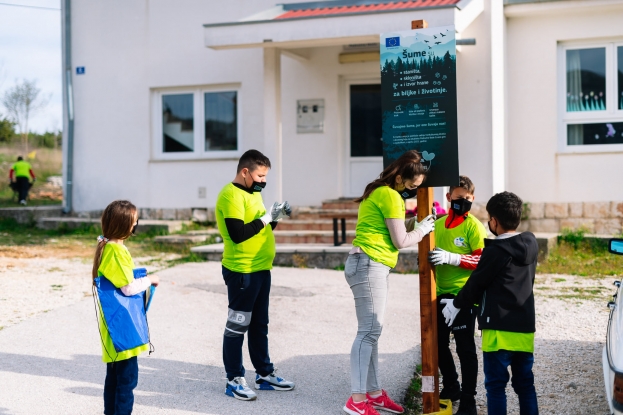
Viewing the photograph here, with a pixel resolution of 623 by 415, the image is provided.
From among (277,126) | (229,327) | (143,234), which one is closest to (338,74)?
(277,126)

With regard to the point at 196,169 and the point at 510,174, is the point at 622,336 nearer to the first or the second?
the point at 510,174

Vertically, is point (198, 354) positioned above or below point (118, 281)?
below

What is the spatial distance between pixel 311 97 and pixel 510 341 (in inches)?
381

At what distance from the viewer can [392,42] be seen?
4980 mm

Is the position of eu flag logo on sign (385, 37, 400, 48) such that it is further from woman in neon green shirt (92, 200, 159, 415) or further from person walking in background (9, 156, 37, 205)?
person walking in background (9, 156, 37, 205)

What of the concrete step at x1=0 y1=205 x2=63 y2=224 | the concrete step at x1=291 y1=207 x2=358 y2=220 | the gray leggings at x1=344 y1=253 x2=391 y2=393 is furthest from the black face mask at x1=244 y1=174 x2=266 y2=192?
the concrete step at x1=0 y1=205 x2=63 y2=224

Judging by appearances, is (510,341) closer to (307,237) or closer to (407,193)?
(407,193)

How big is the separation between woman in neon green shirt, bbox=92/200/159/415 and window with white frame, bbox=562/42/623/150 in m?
9.92

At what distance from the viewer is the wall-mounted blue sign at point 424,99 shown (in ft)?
15.9

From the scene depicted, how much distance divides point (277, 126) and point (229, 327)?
755 cm

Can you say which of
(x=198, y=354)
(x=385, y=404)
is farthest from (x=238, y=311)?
(x=198, y=354)

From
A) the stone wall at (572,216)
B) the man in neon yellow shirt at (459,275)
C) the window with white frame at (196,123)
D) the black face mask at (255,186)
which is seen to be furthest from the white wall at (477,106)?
the black face mask at (255,186)

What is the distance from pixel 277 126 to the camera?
12.5 metres

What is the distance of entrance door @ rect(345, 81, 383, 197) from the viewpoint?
13.5 metres
